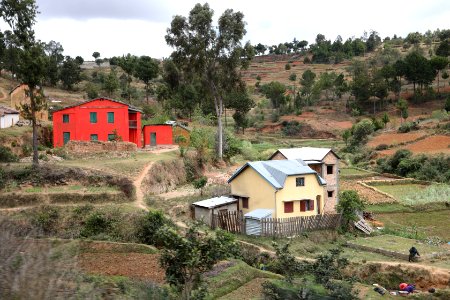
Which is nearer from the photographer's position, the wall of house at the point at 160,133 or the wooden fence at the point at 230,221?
the wooden fence at the point at 230,221

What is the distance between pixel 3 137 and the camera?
35281 millimetres

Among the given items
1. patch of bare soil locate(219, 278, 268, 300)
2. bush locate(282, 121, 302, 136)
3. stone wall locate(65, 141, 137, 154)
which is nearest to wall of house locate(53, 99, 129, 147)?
stone wall locate(65, 141, 137, 154)

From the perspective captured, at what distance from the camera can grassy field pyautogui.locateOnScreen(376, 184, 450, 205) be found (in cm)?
3466

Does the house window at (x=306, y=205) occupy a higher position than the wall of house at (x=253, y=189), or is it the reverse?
the wall of house at (x=253, y=189)

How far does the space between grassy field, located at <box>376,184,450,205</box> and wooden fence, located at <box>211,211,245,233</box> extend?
14592 millimetres

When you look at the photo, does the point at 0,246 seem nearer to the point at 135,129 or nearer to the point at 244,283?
the point at 244,283

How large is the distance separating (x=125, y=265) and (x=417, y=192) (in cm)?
2609

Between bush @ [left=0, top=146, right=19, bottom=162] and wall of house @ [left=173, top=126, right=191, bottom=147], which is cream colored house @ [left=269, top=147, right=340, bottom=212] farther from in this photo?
wall of house @ [left=173, top=126, right=191, bottom=147]

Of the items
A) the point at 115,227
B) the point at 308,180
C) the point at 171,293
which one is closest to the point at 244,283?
the point at 171,293

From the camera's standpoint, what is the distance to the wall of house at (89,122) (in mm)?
36938

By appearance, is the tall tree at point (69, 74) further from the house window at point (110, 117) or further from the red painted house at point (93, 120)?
the house window at point (110, 117)

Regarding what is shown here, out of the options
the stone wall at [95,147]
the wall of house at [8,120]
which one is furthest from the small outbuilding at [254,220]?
the wall of house at [8,120]

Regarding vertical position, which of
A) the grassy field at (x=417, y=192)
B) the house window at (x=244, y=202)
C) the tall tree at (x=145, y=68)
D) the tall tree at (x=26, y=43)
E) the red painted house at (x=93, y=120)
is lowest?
the grassy field at (x=417, y=192)

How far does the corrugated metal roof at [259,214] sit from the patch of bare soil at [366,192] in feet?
37.5
